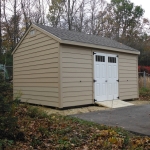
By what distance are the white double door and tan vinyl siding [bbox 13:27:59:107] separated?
6.56 feet

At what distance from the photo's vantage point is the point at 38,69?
9234mm

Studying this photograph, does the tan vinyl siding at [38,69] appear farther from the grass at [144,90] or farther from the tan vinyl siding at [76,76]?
the grass at [144,90]

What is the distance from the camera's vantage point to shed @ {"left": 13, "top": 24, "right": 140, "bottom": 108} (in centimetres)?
823

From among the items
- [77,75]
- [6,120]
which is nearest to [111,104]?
[77,75]

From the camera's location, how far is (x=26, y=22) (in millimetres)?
20281

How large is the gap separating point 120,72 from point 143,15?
19903 mm

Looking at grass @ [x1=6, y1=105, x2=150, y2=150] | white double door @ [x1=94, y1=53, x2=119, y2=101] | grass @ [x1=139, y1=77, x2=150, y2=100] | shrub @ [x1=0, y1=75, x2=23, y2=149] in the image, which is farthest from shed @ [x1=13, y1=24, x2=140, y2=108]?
shrub @ [x1=0, y1=75, x2=23, y2=149]

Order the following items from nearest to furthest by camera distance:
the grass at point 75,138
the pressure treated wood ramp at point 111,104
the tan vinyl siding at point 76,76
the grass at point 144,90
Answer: the grass at point 75,138
the tan vinyl siding at point 76,76
the pressure treated wood ramp at point 111,104
the grass at point 144,90

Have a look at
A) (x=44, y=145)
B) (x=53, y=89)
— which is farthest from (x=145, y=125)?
(x=53, y=89)

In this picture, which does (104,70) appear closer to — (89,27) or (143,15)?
(89,27)

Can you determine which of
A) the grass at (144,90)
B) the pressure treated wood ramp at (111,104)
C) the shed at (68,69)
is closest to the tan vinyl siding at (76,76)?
the shed at (68,69)

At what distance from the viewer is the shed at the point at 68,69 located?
8234mm

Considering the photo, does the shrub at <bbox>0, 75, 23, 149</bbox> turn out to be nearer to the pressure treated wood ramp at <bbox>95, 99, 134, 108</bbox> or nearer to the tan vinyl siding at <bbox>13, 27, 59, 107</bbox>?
the tan vinyl siding at <bbox>13, 27, 59, 107</bbox>

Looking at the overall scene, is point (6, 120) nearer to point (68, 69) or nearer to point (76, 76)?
point (68, 69)
